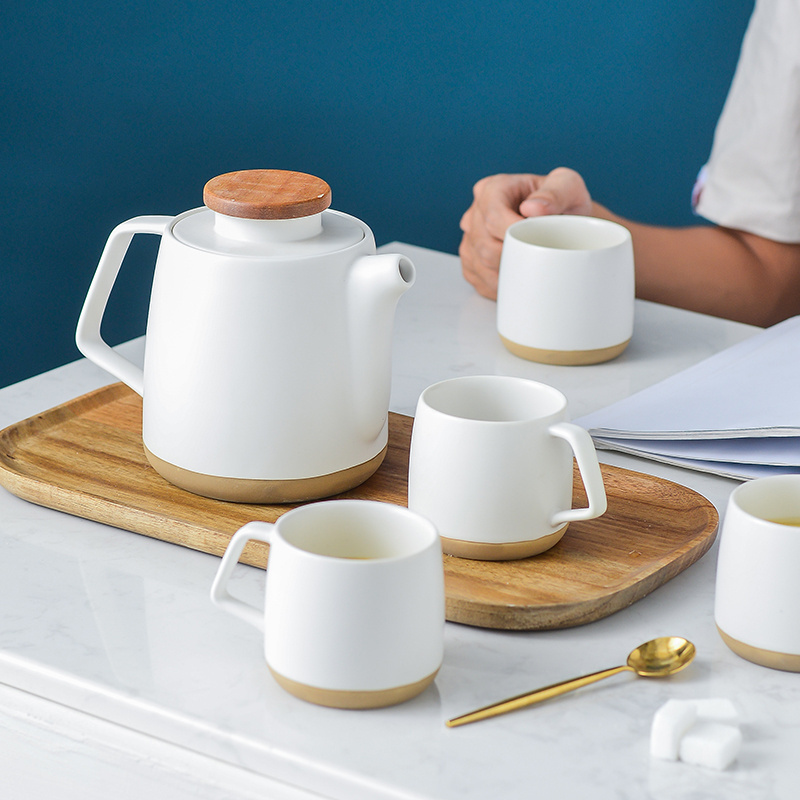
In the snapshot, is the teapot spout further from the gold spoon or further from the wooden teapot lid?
the gold spoon

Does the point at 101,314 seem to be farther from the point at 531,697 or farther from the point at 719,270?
the point at 719,270

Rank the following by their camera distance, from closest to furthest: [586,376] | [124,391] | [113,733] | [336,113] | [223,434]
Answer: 1. [113,733]
2. [223,434]
3. [124,391]
4. [586,376]
5. [336,113]

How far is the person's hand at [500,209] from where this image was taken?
4.18 ft

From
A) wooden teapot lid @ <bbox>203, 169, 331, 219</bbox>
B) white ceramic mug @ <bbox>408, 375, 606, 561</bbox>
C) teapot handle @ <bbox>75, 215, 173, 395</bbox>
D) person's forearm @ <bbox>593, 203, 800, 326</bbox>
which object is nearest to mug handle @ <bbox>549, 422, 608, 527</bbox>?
white ceramic mug @ <bbox>408, 375, 606, 561</bbox>

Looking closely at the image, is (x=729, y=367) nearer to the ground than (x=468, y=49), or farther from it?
nearer to the ground

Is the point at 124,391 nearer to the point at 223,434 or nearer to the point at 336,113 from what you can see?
the point at 223,434

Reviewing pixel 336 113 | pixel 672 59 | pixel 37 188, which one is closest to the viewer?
pixel 37 188

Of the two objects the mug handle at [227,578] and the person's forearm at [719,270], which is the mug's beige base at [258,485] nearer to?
the mug handle at [227,578]

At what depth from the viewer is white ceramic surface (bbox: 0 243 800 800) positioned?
20.8 inches

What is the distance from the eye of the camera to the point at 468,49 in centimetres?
241

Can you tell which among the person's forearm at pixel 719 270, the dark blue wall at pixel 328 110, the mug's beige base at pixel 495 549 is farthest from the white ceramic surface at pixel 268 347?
the dark blue wall at pixel 328 110

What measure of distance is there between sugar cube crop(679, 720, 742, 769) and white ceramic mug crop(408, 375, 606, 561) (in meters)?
0.17

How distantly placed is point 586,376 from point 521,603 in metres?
0.47

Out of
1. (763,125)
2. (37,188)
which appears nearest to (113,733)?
(763,125)
